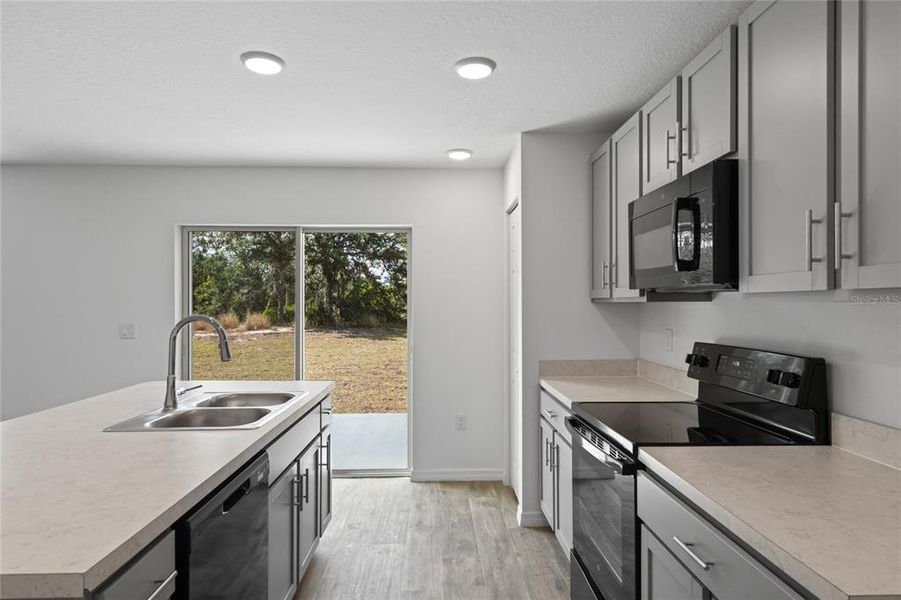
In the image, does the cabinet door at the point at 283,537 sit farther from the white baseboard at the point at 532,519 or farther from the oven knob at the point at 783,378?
the oven knob at the point at 783,378

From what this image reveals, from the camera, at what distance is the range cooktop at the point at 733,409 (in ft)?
5.32

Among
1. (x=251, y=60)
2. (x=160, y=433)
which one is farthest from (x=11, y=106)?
(x=160, y=433)

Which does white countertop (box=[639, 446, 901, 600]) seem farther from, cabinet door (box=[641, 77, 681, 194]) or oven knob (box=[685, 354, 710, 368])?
cabinet door (box=[641, 77, 681, 194])

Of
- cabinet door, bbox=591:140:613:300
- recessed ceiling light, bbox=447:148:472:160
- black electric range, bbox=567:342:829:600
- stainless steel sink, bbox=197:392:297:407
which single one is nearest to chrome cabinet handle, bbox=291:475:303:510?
stainless steel sink, bbox=197:392:297:407

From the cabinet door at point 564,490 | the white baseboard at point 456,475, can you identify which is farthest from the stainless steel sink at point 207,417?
the white baseboard at point 456,475

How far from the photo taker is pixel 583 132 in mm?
3135

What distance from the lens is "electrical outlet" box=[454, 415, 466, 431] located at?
3.91 metres

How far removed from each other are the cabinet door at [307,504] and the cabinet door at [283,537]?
0.06 m

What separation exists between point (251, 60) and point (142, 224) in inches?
91.5

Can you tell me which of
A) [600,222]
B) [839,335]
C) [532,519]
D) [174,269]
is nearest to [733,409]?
[839,335]

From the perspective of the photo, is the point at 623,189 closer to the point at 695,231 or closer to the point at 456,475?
the point at 695,231

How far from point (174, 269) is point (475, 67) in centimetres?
285

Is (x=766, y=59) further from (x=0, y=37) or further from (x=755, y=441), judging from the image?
(x=0, y=37)

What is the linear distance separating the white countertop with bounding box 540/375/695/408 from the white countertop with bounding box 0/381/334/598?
1.34 meters
